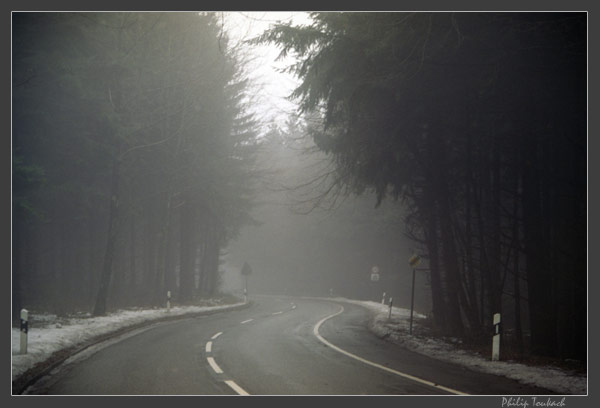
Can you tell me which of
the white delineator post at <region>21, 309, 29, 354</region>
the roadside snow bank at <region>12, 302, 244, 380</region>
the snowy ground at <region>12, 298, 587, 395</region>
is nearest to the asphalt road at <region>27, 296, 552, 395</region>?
the snowy ground at <region>12, 298, 587, 395</region>

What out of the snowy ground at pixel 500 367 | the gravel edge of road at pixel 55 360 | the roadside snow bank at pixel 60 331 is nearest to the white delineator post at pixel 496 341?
the snowy ground at pixel 500 367

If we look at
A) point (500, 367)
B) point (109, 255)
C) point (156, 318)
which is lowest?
point (156, 318)

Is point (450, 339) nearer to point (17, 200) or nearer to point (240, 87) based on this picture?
point (17, 200)

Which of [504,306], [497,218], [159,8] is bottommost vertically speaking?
[504,306]

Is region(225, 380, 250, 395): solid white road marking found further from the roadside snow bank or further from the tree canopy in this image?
the tree canopy

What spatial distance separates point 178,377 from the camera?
8.62 meters

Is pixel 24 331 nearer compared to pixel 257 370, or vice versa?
pixel 257 370

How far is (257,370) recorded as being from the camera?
371 inches

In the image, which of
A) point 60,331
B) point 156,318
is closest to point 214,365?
point 60,331

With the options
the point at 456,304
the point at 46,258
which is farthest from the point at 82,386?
the point at 46,258

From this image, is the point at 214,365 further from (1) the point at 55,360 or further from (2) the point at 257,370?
(1) the point at 55,360

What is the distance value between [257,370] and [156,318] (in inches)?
441

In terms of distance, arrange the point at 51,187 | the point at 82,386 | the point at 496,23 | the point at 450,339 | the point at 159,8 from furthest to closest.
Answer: the point at 51,187 → the point at 450,339 → the point at 496,23 → the point at 159,8 → the point at 82,386

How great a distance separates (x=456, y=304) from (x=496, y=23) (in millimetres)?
8908
